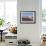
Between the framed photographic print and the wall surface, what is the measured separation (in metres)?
0.11

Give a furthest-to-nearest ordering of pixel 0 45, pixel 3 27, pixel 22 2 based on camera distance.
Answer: pixel 3 27
pixel 0 45
pixel 22 2

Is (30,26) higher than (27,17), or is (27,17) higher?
(27,17)

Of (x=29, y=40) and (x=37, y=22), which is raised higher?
(x=37, y=22)

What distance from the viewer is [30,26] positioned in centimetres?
546

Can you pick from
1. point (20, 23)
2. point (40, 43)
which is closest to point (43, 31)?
point (40, 43)

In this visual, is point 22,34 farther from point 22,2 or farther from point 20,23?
point 22,2

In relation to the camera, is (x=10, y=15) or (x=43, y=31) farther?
(x=10, y=15)

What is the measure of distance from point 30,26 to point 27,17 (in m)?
0.36

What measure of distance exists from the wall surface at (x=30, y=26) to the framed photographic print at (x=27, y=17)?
11cm

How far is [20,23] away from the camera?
5.49 meters

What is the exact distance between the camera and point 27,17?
5.45 m

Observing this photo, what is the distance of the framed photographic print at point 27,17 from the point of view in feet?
17.9

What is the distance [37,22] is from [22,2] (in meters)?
0.96

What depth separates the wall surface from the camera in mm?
5406
